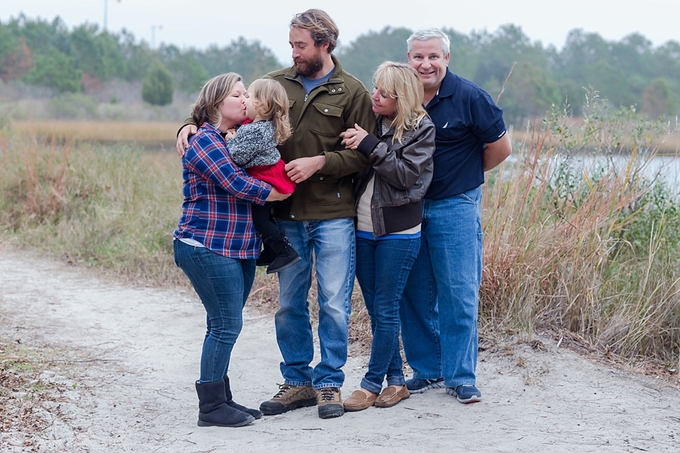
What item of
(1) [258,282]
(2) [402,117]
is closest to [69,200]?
(1) [258,282]

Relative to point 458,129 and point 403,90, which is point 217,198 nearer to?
point 403,90

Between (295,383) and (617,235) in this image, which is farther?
(617,235)

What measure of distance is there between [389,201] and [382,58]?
32286 mm

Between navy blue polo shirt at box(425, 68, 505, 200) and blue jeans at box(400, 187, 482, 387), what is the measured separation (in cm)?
8

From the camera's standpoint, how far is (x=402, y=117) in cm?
363

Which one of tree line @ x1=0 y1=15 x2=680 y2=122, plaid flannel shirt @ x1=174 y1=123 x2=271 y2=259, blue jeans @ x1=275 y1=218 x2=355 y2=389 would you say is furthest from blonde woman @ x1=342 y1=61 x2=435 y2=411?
tree line @ x1=0 y1=15 x2=680 y2=122

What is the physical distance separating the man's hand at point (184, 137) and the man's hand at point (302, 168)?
0.47 metres

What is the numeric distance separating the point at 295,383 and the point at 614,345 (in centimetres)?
215

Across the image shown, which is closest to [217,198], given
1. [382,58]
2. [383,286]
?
[383,286]

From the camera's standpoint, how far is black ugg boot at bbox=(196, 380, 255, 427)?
371 cm

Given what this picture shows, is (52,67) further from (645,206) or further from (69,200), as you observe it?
(645,206)

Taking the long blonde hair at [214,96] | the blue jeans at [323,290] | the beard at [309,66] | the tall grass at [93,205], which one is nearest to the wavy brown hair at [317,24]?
the beard at [309,66]

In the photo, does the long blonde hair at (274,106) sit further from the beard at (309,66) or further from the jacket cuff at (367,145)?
the jacket cuff at (367,145)

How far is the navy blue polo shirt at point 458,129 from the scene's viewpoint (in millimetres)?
3770
